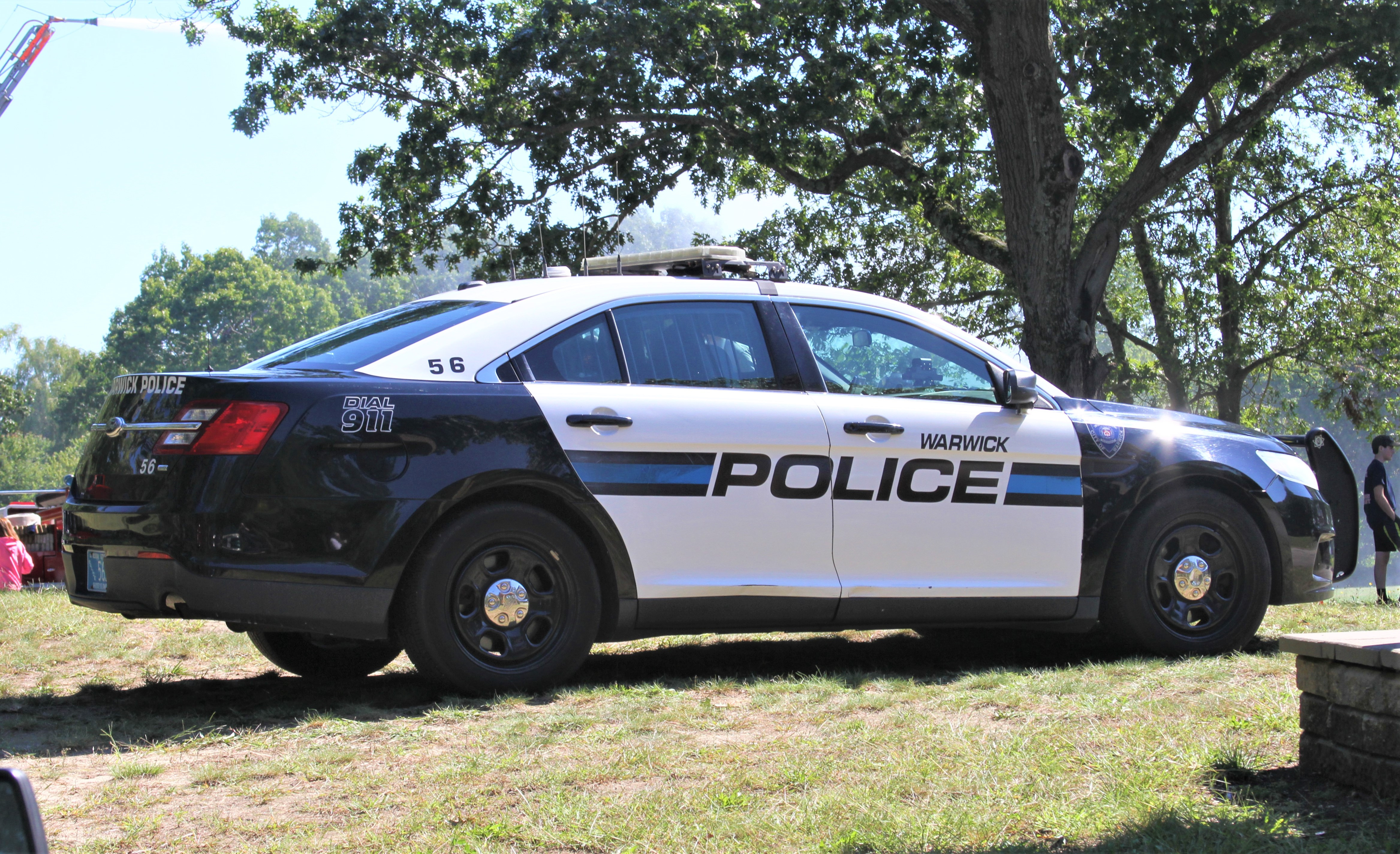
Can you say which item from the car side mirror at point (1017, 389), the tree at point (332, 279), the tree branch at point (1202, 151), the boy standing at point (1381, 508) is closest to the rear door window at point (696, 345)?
the car side mirror at point (1017, 389)

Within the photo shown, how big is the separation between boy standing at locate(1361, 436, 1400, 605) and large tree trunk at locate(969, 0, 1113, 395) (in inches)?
109

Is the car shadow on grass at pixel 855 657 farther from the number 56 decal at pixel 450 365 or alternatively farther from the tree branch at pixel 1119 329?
the tree branch at pixel 1119 329

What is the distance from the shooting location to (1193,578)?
5930 millimetres

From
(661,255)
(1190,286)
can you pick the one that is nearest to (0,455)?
(1190,286)

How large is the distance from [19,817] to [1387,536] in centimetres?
1220

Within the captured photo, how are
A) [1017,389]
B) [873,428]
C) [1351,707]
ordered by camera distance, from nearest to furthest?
[1351,707]
[873,428]
[1017,389]

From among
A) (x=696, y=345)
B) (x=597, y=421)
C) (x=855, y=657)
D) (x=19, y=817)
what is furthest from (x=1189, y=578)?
(x=19, y=817)

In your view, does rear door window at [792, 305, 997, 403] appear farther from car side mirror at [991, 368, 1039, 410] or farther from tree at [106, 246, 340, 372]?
tree at [106, 246, 340, 372]

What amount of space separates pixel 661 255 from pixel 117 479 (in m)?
2.68

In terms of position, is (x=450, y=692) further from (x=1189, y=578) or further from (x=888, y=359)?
(x=1189, y=578)

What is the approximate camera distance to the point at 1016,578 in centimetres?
561

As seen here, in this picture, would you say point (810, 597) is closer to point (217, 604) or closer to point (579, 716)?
point (579, 716)

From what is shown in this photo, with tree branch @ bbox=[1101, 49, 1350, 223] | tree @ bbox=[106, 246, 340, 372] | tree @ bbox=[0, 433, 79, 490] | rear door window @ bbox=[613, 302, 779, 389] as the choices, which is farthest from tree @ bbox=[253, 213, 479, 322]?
rear door window @ bbox=[613, 302, 779, 389]

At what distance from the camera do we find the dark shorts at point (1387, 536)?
1133 cm
